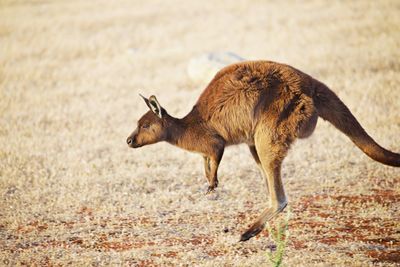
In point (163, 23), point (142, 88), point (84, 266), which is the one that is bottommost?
point (84, 266)

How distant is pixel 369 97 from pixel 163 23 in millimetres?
10024

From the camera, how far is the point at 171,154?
10.3 metres

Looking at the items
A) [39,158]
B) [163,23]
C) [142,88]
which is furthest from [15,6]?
[39,158]

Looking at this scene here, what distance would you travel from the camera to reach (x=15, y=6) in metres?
25.6

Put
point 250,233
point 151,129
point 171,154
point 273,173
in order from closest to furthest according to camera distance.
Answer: point 250,233 < point 273,173 < point 151,129 < point 171,154

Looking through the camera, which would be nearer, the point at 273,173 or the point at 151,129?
the point at 273,173

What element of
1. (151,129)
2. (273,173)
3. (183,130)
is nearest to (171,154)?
(151,129)

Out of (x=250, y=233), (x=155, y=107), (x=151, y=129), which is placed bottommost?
(x=250, y=233)

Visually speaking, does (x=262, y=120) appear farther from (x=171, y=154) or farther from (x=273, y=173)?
(x=171, y=154)

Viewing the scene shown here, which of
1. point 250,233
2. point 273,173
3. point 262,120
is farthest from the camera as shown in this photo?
point 262,120

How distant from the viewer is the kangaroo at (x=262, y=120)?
6.58 metres

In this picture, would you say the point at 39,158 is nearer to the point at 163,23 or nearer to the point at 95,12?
the point at 163,23

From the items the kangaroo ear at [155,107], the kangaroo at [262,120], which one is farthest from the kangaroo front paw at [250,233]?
the kangaroo ear at [155,107]

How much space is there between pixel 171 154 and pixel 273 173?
3928 mm
